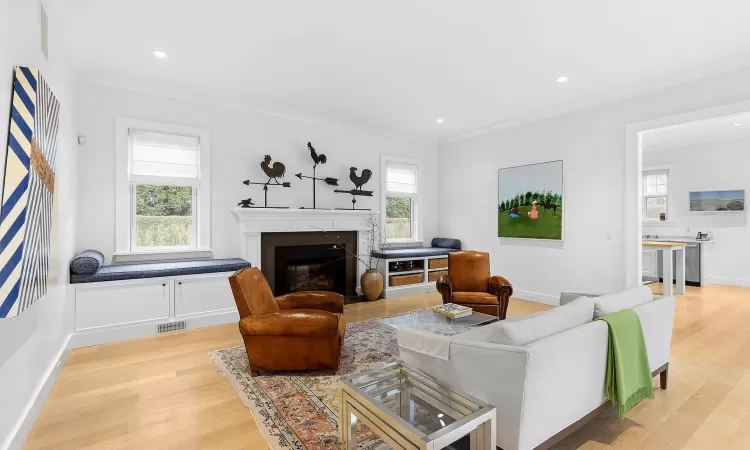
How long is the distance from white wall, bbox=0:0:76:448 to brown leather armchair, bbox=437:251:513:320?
3653mm

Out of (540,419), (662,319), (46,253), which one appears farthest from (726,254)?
(46,253)

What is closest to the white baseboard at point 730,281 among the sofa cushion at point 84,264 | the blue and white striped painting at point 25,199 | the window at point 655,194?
the window at point 655,194

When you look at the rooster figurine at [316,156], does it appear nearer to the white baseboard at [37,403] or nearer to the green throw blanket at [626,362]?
the white baseboard at [37,403]

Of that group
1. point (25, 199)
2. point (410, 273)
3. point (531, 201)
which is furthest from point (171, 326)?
point (531, 201)

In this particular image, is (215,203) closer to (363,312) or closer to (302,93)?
(302,93)

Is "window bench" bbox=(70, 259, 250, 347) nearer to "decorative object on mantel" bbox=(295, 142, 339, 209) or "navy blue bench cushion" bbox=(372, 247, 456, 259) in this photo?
"decorative object on mantel" bbox=(295, 142, 339, 209)

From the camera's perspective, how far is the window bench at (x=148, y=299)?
12.0 ft

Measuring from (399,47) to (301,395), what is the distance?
3075 millimetres

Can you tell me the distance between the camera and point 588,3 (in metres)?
2.68

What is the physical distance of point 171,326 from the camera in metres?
4.07

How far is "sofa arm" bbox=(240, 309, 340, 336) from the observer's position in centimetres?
284

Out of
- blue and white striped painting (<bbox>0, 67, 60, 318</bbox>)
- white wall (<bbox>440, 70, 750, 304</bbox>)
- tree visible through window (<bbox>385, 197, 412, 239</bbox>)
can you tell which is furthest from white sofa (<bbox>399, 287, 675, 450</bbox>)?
tree visible through window (<bbox>385, 197, 412, 239</bbox>)

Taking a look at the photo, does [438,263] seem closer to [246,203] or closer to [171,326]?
[246,203]

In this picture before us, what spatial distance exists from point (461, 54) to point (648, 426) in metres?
3.28
